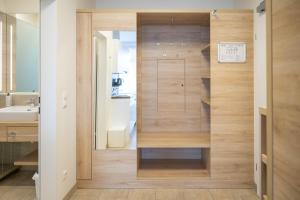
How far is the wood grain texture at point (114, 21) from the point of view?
11.5ft

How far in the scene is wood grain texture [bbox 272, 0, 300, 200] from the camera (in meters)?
1.13

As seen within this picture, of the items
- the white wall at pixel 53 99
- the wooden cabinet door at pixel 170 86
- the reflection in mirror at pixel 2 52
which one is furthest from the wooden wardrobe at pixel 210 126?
the reflection in mirror at pixel 2 52

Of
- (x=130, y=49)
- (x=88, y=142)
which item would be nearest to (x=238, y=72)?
(x=130, y=49)

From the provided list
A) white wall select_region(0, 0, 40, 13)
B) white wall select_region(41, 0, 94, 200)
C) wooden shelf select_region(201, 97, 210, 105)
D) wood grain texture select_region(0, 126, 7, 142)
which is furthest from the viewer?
white wall select_region(0, 0, 40, 13)

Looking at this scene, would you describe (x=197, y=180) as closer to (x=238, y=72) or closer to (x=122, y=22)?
(x=238, y=72)

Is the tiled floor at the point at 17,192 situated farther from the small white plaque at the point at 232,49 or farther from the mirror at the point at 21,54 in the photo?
the small white plaque at the point at 232,49

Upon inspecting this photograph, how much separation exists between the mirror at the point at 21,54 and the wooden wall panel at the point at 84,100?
906 millimetres

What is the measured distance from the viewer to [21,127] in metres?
3.36

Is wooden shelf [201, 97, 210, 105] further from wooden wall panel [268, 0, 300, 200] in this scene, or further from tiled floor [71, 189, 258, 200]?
wooden wall panel [268, 0, 300, 200]

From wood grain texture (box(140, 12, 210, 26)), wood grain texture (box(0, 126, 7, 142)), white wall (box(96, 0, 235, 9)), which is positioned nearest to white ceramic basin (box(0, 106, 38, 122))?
wood grain texture (box(0, 126, 7, 142))

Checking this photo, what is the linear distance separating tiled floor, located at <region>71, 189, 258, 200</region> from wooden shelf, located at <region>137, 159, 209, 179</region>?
0.72 ft

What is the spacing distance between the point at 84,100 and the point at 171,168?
1.44 meters

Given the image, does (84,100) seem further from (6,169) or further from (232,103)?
(232,103)

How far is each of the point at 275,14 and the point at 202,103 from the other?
3.06 metres
